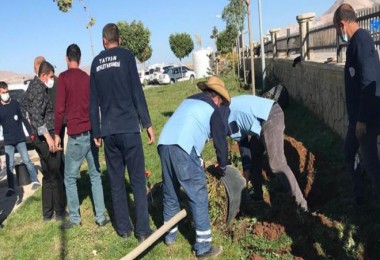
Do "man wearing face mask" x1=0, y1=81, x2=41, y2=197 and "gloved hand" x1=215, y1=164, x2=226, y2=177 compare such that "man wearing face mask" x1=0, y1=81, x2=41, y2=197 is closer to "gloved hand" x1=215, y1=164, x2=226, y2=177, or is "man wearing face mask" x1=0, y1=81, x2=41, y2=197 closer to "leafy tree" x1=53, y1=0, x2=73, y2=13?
"gloved hand" x1=215, y1=164, x2=226, y2=177

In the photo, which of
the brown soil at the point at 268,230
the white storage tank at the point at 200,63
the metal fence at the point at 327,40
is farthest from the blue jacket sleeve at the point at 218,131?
the white storage tank at the point at 200,63

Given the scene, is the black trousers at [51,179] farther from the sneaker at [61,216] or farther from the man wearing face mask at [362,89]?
the man wearing face mask at [362,89]

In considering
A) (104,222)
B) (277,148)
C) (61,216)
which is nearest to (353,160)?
(277,148)

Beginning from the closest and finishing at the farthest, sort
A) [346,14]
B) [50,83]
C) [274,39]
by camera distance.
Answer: [346,14]
[50,83]
[274,39]

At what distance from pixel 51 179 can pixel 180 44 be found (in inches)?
2402

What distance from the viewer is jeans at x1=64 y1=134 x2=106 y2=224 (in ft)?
16.4

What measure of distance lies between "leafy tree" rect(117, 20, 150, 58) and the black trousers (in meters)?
45.0

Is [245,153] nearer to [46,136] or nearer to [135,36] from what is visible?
[46,136]

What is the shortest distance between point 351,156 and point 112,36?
2.80m

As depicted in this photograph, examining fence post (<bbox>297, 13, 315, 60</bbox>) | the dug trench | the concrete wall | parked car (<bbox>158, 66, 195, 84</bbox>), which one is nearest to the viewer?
the dug trench

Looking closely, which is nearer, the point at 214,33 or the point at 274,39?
the point at 274,39

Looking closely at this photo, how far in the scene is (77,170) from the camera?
5.11 m

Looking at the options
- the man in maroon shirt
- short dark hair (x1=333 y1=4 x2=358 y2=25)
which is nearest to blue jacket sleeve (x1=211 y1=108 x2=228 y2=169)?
short dark hair (x1=333 y1=4 x2=358 y2=25)

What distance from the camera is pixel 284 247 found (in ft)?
13.2
